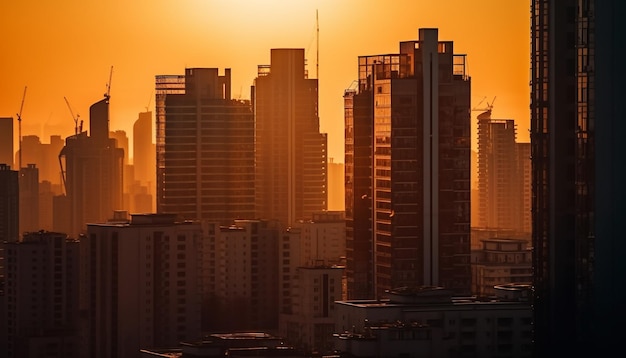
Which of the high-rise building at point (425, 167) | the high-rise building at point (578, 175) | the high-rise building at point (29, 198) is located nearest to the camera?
the high-rise building at point (578, 175)

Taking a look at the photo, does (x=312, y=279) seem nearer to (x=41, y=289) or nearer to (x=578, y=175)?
(x=41, y=289)

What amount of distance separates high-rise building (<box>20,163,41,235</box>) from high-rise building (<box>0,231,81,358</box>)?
5.24 metres

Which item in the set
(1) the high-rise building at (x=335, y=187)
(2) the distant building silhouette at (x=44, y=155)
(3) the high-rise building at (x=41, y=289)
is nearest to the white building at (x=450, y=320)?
(3) the high-rise building at (x=41, y=289)

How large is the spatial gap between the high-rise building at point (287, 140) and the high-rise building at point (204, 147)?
0.25m

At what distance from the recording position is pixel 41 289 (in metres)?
28.0

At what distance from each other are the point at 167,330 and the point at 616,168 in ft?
38.9

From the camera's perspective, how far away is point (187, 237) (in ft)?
88.4

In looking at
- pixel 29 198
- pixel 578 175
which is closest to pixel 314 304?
pixel 29 198

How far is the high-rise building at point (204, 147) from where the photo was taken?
35500 millimetres

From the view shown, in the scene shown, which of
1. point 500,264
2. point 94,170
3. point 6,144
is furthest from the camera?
point 94,170

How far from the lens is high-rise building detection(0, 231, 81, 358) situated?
2742 centimetres

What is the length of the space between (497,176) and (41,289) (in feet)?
24.5

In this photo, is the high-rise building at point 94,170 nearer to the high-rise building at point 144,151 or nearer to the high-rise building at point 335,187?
the high-rise building at point 144,151

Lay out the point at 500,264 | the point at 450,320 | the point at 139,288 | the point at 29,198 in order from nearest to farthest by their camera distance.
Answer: the point at 450,320, the point at 139,288, the point at 500,264, the point at 29,198
